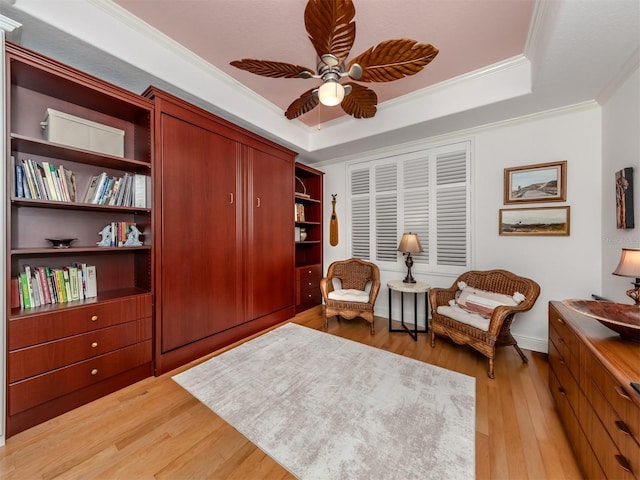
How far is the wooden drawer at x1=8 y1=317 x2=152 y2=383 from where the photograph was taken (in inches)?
59.0

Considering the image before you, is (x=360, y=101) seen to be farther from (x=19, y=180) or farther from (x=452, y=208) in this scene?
(x=19, y=180)

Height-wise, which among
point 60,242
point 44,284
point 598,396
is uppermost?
point 60,242

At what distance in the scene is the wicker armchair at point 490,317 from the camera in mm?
2117

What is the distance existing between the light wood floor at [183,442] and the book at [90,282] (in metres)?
0.80

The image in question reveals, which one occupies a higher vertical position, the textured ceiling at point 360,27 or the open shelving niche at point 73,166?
the textured ceiling at point 360,27

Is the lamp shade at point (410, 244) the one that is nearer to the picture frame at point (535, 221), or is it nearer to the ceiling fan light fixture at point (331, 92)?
the picture frame at point (535, 221)

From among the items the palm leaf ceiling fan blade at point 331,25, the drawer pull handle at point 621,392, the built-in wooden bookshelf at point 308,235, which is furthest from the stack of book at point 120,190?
the drawer pull handle at point 621,392

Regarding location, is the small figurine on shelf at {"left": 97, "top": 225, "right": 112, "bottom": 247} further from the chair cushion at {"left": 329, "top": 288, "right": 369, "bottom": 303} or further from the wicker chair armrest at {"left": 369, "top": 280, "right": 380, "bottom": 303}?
the wicker chair armrest at {"left": 369, "top": 280, "right": 380, "bottom": 303}

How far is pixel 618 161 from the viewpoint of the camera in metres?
2.05

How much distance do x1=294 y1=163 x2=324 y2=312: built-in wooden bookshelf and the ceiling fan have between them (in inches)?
81.8

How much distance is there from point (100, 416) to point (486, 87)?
165 inches

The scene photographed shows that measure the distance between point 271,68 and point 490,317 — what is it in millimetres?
2719

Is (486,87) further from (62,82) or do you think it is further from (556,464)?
(62,82)

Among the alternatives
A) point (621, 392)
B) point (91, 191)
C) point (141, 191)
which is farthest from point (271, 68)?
point (621, 392)
